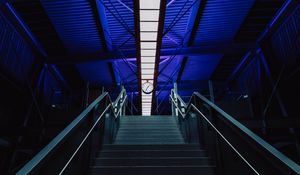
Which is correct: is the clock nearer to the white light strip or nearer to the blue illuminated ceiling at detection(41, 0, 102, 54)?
the white light strip

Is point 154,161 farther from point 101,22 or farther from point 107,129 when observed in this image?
point 101,22

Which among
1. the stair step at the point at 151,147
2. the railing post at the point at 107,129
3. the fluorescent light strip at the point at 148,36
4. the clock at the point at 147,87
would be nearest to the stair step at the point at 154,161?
the stair step at the point at 151,147

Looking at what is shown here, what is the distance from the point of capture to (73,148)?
2.77m

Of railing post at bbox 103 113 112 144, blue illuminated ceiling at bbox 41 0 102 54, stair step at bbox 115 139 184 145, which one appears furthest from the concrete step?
blue illuminated ceiling at bbox 41 0 102 54

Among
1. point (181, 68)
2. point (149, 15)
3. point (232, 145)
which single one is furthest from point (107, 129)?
point (181, 68)

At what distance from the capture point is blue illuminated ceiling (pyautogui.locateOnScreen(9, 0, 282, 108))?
7531 millimetres

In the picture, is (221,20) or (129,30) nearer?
(129,30)

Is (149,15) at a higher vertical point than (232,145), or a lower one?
higher

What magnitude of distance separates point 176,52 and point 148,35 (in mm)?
2979

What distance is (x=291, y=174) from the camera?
1538 millimetres

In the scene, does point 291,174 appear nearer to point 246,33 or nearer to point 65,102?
point 246,33

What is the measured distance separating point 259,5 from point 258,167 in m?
7.10

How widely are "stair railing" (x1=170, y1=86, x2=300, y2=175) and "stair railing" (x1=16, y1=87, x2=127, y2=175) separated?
164 cm

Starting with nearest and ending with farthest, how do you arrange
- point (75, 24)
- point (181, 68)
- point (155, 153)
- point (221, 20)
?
point (155, 153) → point (75, 24) → point (221, 20) → point (181, 68)
